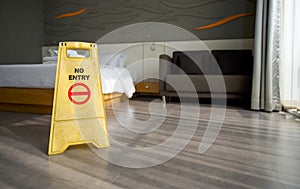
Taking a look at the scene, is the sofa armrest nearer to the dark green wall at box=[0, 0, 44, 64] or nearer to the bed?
the bed

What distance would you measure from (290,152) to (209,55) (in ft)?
7.82

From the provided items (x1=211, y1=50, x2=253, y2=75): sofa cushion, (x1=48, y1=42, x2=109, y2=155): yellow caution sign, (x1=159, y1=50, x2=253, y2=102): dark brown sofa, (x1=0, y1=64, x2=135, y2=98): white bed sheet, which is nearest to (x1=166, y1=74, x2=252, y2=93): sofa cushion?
(x1=159, y1=50, x2=253, y2=102): dark brown sofa

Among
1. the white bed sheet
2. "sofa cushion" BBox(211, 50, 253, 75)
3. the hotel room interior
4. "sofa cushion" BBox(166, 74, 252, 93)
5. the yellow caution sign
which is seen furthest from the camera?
"sofa cushion" BBox(211, 50, 253, 75)

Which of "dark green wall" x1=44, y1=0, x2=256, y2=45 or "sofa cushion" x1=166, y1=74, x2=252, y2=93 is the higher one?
"dark green wall" x1=44, y1=0, x2=256, y2=45

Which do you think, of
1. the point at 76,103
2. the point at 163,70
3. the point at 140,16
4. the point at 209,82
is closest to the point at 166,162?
the point at 76,103

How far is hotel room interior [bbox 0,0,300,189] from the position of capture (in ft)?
2.90

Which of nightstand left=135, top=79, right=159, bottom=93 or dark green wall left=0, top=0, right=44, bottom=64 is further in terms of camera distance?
dark green wall left=0, top=0, right=44, bottom=64

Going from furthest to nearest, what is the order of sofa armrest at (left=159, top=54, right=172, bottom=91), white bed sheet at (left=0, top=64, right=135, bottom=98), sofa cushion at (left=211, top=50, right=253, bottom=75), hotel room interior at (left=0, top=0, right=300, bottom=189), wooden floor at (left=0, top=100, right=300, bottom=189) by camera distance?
sofa cushion at (left=211, top=50, right=253, bottom=75) < sofa armrest at (left=159, top=54, right=172, bottom=91) < white bed sheet at (left=0, top=64, right=135, bottom=98) < hotel room interior at (left=0, top=0, right=300, bottom=189) < wooden floor at (left=0, top=100, right=300, bottom=189)

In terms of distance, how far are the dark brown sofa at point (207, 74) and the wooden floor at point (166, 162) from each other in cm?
110

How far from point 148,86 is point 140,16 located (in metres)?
1.40

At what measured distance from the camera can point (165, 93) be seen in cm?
294

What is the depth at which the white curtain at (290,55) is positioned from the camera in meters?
2.13

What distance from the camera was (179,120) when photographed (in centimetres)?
188

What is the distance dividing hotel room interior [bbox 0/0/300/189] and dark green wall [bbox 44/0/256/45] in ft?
0.06
